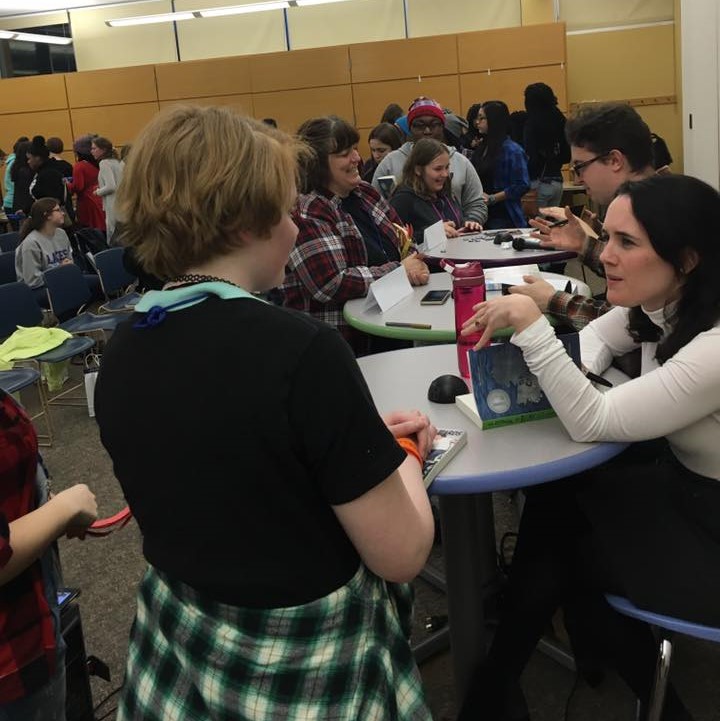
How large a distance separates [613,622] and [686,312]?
2.08 ft

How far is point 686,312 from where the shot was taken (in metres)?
1.41

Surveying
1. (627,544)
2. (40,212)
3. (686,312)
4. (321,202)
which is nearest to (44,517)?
(627,544)

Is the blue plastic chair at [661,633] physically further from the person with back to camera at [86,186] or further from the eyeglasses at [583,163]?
the person with back to camera at [86,186]

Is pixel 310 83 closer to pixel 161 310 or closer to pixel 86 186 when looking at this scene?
pixel 86 186

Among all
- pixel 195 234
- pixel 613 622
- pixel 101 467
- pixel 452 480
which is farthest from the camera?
pixel 101 467

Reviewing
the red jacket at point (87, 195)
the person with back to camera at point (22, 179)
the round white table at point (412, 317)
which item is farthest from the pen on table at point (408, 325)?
the person with back to camera at point (22, 179)

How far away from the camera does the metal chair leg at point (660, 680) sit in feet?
4.36

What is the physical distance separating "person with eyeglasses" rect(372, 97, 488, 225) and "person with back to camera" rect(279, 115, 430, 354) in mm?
1526

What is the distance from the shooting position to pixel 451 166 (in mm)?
4344

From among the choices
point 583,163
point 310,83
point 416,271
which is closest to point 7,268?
point 416,271

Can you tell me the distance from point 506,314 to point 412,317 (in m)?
0.96

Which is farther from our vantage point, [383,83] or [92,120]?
[92,120]

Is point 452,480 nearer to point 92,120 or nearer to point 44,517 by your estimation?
point 44,517

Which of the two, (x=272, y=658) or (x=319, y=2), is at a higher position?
(x=319, y=2)
